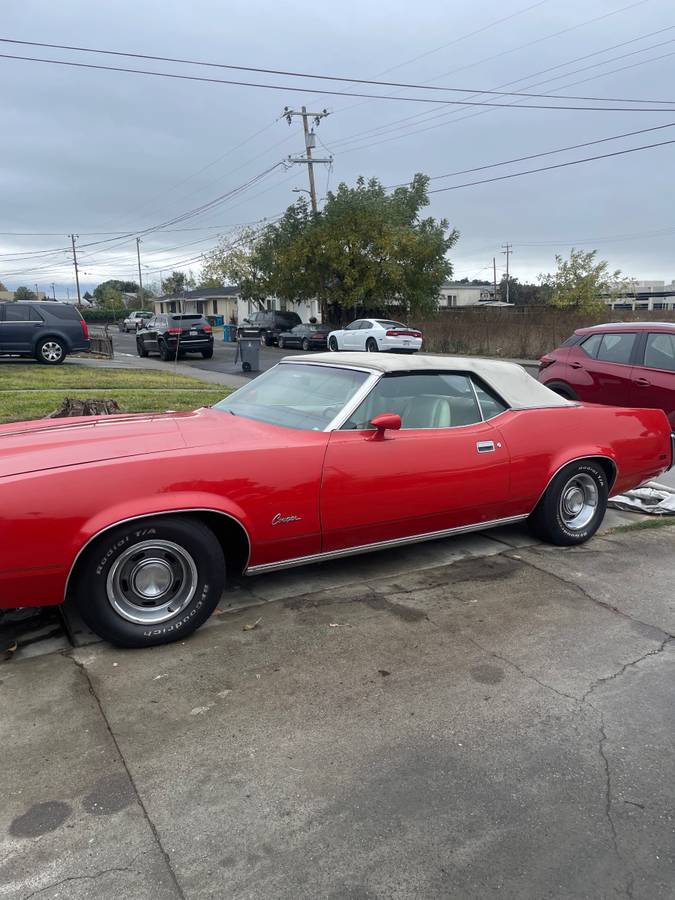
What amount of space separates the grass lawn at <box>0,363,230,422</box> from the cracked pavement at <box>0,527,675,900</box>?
23.1 feet

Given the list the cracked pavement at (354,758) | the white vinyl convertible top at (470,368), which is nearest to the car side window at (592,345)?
the white vinyl convertible top at (470,368)

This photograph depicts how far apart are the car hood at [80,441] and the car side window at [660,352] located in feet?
18.9

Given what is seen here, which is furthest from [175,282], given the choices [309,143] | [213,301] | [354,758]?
[354,758]

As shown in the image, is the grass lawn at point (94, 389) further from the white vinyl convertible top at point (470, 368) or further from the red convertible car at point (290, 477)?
the red convertible car at point (290, 477)

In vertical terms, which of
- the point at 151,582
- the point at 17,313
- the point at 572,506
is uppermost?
the point at 17,313

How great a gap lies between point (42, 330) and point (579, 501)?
16.6m

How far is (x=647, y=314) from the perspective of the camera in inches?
1146

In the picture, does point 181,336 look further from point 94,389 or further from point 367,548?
point 367,548

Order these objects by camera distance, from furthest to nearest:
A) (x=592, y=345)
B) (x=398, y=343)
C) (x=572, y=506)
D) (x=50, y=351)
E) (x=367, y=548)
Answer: (x=398, y=343)
(x=50, y=351)
(x=592, y=345)
(x=572, y=506)
(x=367, y=548)

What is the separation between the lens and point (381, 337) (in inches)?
1017

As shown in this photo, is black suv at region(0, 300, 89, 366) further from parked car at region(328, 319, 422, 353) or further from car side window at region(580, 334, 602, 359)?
car side window at region(580, 334, 602, 359)

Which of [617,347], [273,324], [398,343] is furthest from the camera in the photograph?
[273,324]

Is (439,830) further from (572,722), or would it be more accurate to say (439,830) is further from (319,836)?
(572,722)

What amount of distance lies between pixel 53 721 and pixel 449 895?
169cm
